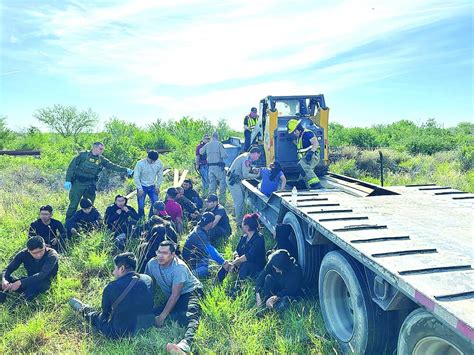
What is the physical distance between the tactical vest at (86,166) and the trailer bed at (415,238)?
12.8 feet

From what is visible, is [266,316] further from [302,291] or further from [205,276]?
[205,276]

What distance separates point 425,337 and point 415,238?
0.86 meters

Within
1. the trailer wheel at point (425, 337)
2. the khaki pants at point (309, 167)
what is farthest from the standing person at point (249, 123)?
the trailer wheel at point (425, 337)

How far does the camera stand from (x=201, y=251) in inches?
215

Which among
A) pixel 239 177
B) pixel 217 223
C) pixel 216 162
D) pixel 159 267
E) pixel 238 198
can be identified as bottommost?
pixel 159 267

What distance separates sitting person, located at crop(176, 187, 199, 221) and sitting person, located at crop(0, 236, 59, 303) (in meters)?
2.92

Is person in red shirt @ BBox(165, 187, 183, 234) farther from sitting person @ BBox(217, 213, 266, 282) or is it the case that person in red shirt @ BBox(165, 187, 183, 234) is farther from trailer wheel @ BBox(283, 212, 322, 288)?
trailer wheel @ BBox(283, 212, 322, 288)

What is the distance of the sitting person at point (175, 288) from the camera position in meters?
4.11

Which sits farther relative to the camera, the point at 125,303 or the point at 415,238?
the point at 125,303

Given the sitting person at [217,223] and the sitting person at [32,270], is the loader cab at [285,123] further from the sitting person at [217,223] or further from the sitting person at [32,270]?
the sitting person at [32,270]

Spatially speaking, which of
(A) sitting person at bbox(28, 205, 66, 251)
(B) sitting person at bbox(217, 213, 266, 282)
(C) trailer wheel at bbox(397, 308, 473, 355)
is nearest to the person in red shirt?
(A) sitting person at bbox(28, 205, 66, 251)

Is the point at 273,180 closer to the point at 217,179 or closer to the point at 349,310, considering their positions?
the point at 349,310

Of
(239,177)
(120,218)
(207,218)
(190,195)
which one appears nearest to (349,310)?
(207,218)

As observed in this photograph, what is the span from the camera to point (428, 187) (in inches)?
217
